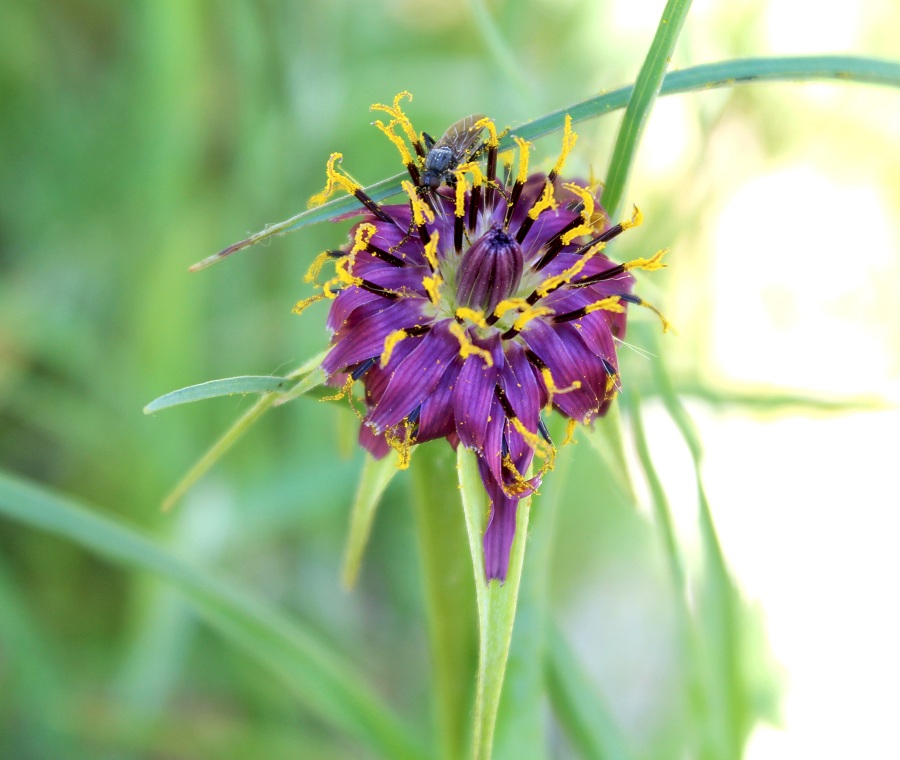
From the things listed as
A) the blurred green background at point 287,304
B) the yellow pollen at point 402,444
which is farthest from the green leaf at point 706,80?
the blurred green background at point 287,304

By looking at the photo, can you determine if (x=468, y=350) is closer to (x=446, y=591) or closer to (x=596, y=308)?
(x=596, y=308)

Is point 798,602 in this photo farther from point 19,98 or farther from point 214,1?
point 19,98

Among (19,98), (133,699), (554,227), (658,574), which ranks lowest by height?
(133,699)

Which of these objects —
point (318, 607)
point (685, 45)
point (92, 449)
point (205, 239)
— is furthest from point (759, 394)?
point (92, 449)

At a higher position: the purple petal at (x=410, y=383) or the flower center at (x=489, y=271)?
the flower center at (x=489, y=271)

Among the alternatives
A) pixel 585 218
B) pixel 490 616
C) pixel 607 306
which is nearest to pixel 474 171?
pixel 585 218

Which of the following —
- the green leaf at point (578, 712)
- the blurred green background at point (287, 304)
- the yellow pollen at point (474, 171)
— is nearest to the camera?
the yellow pollen at point (474, 171)

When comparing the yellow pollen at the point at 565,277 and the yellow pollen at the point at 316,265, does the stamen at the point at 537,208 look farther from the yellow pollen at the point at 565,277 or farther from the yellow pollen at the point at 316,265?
the yellow pollen at the point at 316,265
